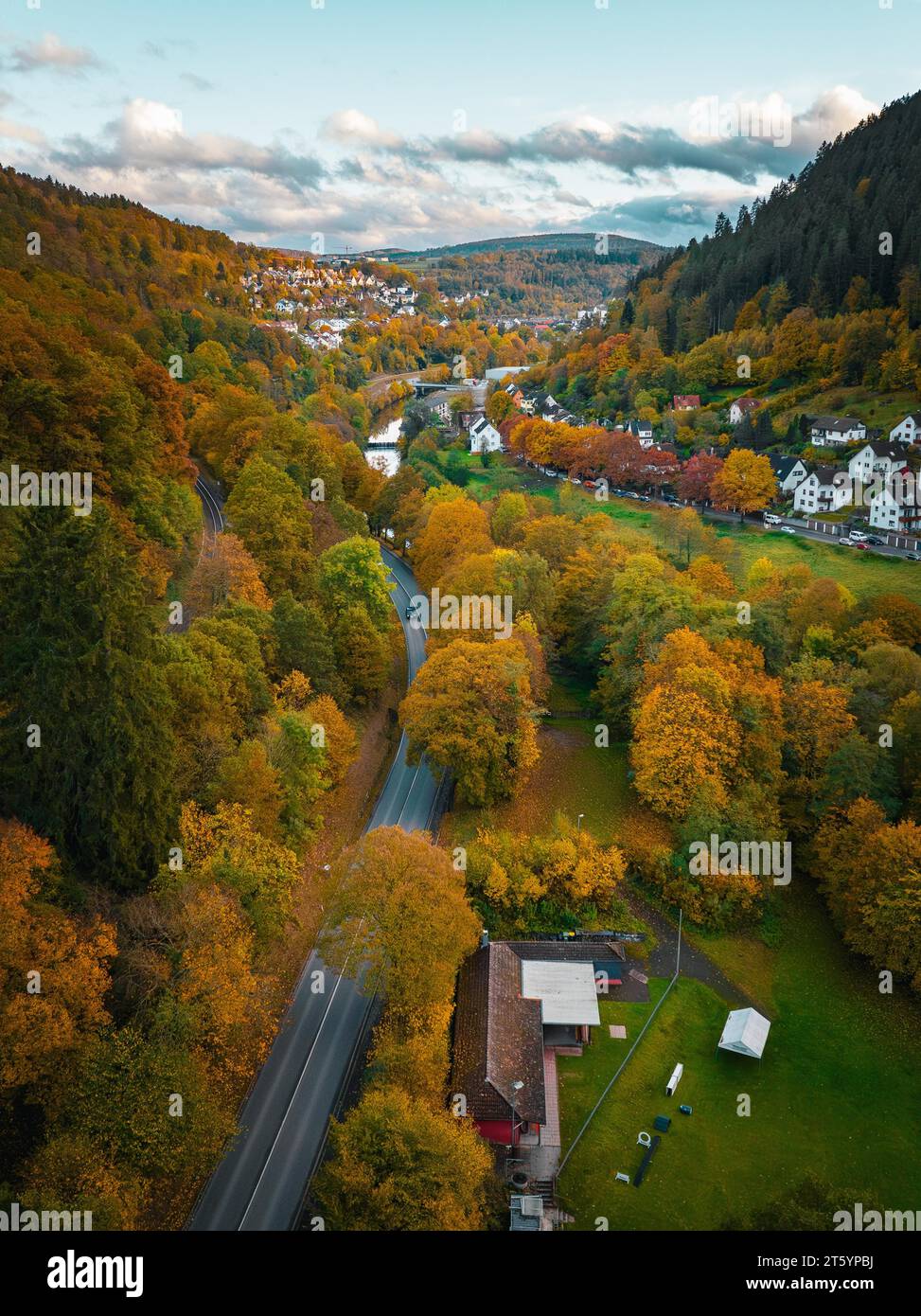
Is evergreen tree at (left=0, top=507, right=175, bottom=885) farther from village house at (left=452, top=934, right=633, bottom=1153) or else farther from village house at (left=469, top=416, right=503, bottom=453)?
village house at (left=469, top=416, right=503, bottom=453)

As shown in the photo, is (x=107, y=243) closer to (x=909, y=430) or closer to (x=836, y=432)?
(x=836, y=432)

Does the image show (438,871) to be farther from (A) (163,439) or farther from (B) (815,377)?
(B) (815,377)

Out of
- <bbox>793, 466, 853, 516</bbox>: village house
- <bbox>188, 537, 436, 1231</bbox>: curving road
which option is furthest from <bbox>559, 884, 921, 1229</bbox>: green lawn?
<bbox>793, 466, 853, 516</bbox>: village house

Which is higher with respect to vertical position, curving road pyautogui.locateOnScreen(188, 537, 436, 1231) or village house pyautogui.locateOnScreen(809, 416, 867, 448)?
village house pyautogui.locateOnScreen(809, 416, 867, 448)

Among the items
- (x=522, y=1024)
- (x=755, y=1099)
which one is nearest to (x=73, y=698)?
(x=522, y=1024)

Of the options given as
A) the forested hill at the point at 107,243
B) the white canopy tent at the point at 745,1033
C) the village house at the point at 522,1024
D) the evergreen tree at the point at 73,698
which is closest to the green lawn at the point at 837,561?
the white canopy tent at the point at 745,1033

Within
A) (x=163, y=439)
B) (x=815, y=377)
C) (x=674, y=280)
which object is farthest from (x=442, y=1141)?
(x=674, y=280)

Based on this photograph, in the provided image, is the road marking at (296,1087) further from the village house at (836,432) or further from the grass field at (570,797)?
the village house at (836,432)
